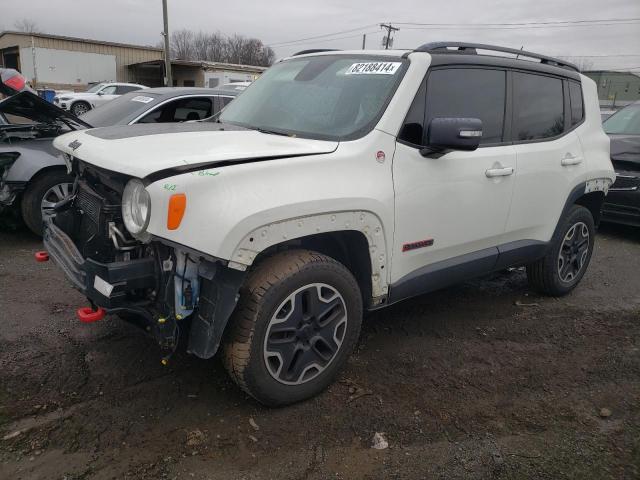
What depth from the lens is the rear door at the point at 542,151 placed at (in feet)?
12.5

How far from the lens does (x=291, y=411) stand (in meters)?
2.89

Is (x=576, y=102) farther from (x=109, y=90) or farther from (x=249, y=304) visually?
(x=109, y=90)

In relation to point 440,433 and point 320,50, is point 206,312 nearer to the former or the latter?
point 440,433

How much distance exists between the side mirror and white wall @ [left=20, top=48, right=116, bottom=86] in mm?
38373

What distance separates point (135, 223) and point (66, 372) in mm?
1300

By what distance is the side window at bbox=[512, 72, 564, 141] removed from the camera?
12.5 feet

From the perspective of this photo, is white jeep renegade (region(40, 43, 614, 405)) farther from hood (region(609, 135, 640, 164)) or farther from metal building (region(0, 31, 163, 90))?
metal building (region(0, 31, 163, 90))

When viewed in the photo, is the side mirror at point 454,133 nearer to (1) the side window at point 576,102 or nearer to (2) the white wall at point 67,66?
(1) the side window at point 576,102

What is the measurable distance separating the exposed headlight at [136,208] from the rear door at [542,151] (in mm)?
2560

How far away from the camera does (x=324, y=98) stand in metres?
3.32

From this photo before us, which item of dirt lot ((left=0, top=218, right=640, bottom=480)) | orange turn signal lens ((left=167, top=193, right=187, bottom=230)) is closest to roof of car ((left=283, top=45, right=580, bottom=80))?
orange turn signal lens ((left=167, top=193, right=187, bottom=230))

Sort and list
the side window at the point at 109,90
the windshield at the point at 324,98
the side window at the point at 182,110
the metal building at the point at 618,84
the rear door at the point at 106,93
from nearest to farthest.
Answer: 1. the windshield at the point at 324,98
2. the side window at the point at 182,110
3. the rear door at the point at 106,93
4. the side window at the point at 109,90
5. the metal building at the point at 618,84

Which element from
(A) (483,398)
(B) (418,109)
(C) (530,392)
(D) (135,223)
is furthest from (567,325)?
(D) (135,223)

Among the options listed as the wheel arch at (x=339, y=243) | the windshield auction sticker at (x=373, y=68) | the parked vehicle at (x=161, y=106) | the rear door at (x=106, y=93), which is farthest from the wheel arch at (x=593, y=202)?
the rear door at (x=106, y=93)
